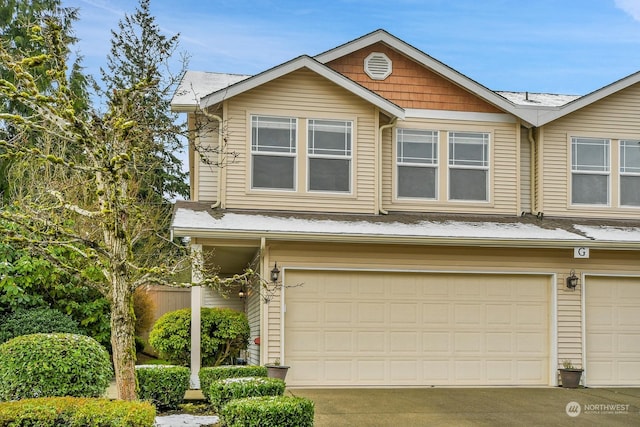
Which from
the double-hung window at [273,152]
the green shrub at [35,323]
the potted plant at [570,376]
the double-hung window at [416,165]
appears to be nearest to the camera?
the potted plant at [570,376]

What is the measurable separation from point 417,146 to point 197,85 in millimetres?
4444

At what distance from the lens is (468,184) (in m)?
14.6

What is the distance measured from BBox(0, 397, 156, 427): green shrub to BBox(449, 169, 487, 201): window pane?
28.5ft

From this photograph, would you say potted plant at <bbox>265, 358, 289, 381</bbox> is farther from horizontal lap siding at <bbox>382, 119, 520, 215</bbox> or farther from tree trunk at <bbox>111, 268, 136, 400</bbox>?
tree trunk at <bbox>111, 268, 136, 400</bbox>

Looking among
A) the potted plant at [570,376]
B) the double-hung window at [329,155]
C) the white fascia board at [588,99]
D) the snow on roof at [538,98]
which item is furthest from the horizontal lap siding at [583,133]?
the double-hung window at [329,155]

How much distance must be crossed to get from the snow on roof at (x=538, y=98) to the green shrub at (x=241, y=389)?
876 centimetres

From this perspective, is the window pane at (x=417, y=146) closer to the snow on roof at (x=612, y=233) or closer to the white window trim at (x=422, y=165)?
the white window trim at (x=422, y=165)

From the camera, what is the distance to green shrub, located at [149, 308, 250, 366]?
12.8 m

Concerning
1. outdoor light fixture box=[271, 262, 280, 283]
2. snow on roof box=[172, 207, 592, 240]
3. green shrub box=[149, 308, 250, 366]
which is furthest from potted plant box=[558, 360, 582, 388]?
green shrub box=[149, 308, 250, 366]

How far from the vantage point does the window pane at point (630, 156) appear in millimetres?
15141

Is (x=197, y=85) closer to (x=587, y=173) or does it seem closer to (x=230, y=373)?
(x=230, y=373)

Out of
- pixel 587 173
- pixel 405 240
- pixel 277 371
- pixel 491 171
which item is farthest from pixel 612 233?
pixel 277 371

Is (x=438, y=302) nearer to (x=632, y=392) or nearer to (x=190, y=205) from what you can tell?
(x=632, y=392)

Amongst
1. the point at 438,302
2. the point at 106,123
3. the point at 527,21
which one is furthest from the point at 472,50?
the point at 106,123
